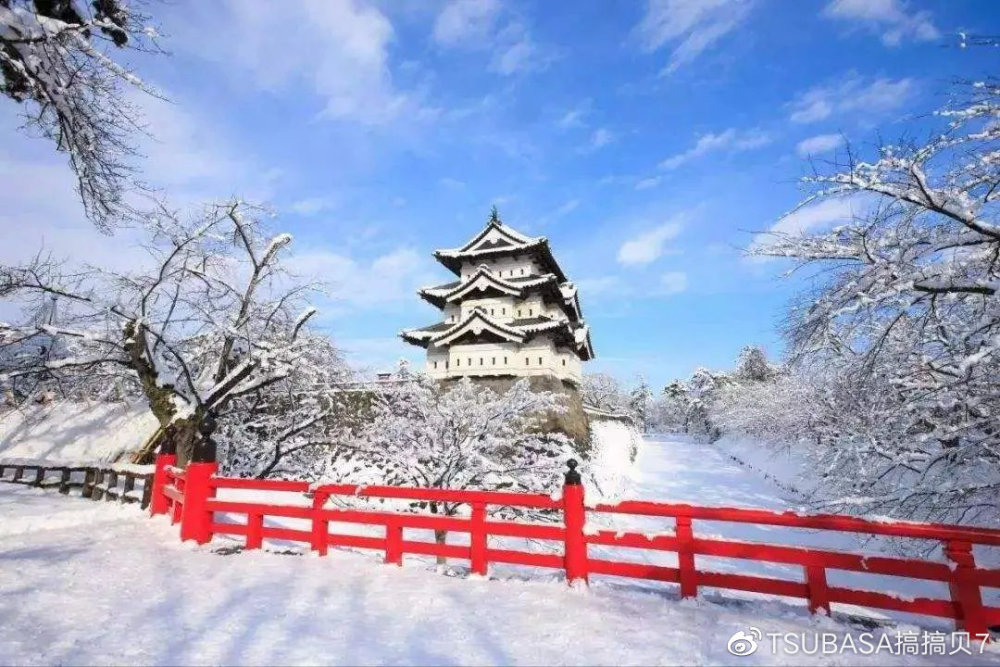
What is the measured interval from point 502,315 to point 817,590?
23.3 meters

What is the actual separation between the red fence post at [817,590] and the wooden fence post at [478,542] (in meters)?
3.05

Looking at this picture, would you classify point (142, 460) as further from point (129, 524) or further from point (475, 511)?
point (475, 511)

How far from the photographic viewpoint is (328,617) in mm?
3896

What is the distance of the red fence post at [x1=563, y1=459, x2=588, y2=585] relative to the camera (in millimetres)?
4820

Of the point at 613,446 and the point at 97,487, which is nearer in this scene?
the point at 97,487

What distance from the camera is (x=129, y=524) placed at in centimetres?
774

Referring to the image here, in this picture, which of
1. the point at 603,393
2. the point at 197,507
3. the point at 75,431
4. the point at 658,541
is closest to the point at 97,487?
the point at 197,507

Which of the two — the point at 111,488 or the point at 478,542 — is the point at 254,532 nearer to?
the point at 478,542

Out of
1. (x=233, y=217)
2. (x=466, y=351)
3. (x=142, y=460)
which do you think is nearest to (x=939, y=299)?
(x=233, y=217)

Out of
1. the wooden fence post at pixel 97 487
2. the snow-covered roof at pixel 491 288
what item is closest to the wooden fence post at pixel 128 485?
the wooden fence post at pixel 97 487

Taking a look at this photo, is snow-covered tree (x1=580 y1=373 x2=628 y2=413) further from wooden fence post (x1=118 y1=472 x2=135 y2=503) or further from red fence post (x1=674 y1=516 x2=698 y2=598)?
red fence post (x1=674 y1=516 x2=698 y2=598)

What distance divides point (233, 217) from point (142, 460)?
28.1 ft

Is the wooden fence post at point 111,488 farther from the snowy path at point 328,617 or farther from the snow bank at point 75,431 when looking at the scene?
the snow bank at point 75,431

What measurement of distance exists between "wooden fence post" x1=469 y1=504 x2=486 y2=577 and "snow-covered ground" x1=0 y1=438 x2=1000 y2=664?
0.63ft
